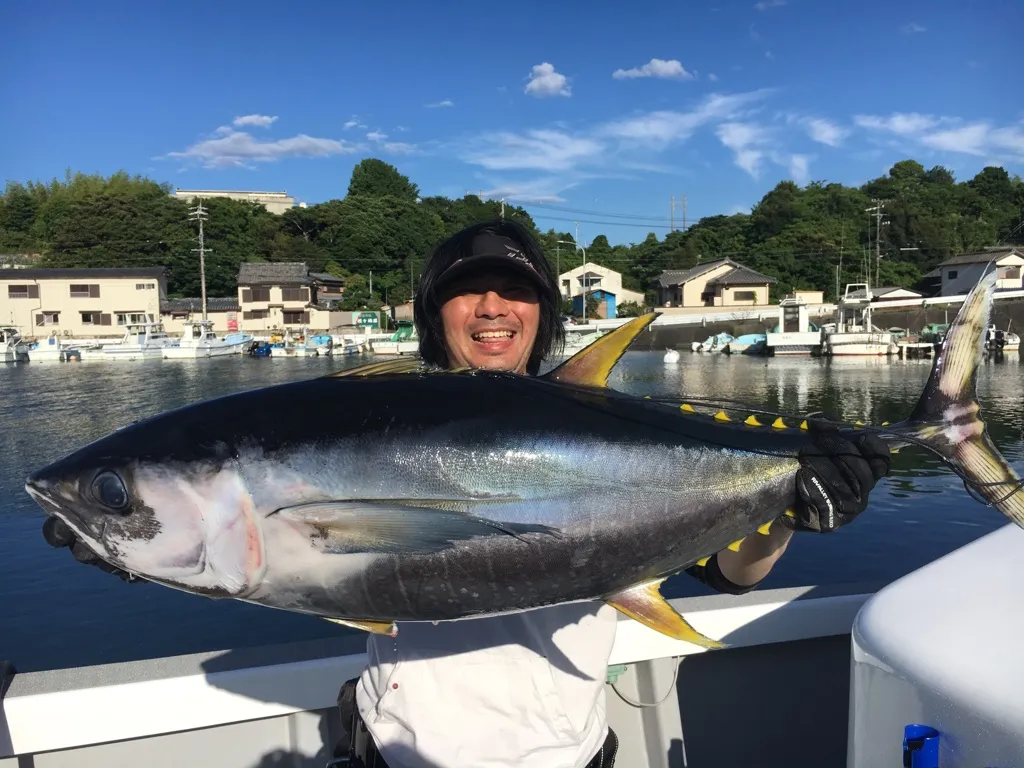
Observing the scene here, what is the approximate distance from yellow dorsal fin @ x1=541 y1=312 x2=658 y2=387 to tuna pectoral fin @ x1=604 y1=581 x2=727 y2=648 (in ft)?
1.60

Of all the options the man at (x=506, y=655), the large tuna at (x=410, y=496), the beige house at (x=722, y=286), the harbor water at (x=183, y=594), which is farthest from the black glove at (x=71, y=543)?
the beige house at (x=722, y=286)

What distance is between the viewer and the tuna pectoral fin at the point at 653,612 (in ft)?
4.88

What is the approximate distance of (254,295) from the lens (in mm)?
58531

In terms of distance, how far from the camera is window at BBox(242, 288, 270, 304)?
190 ft

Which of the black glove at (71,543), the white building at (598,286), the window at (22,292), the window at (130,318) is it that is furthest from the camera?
the white building at (598,286)

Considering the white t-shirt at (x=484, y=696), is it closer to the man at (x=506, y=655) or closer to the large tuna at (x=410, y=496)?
the man at (x=506, y=655)

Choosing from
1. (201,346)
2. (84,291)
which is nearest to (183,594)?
(201,346)

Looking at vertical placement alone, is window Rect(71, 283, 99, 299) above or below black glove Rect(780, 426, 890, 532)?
above

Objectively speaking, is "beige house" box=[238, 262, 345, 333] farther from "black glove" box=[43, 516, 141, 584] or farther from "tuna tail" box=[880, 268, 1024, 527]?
"tuna tail" box=[880, 268, 1024, 527]

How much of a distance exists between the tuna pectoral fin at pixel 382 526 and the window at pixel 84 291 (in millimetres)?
62606

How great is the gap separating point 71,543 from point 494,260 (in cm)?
119

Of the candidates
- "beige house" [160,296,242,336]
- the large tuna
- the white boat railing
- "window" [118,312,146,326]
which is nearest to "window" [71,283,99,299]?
"window" [118,312,146,326]

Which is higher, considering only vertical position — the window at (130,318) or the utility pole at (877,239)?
the utility pole at (877,239)

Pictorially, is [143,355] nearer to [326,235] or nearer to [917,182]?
[326,235]
